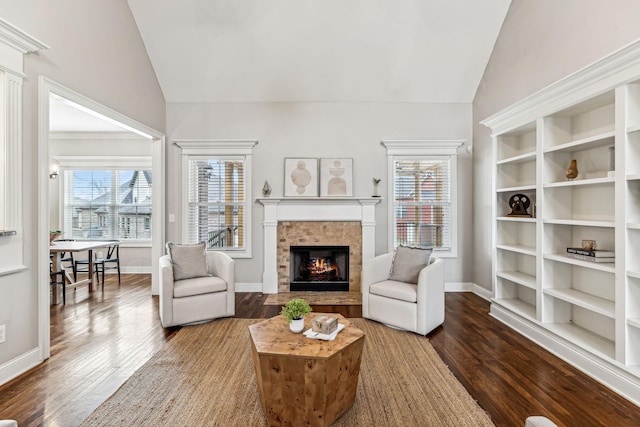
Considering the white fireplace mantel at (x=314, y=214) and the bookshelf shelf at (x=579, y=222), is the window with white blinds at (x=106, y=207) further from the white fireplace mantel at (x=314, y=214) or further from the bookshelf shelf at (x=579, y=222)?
the bookshelf shelf at (x=579, y=222)

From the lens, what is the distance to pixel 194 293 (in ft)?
12.1

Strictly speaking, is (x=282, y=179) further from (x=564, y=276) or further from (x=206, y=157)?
(x=564, y=276)

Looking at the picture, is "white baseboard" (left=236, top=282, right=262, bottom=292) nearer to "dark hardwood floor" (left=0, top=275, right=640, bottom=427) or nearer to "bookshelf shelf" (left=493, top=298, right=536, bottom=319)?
"dark hardwood floor" (left=0, top=275, right=640, bottom=427)

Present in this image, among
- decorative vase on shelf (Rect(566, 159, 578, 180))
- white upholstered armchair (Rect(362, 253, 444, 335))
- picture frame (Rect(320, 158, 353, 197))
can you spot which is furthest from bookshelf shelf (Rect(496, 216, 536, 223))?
picture frame (Rect(320, 158, 353, 197))

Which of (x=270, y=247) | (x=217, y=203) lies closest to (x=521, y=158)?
(x=270, y=247)

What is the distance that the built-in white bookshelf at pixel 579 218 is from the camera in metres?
2.43

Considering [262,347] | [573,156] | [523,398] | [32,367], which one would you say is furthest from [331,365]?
[573,156]

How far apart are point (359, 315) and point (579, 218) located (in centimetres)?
254

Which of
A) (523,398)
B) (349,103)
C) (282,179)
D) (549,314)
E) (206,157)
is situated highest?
(349,103)

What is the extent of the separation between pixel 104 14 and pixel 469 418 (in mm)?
5128

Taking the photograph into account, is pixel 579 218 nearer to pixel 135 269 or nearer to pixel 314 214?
pixel 314 214

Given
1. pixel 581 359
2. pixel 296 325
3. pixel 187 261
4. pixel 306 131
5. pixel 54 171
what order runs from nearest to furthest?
1. pixel 296 325
2. pixel 581 359
3. pixel 187 261
4. pixel 306 131
5. pixel 54 171

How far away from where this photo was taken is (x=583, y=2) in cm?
304

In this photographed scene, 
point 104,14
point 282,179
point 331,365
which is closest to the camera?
point 331,365
